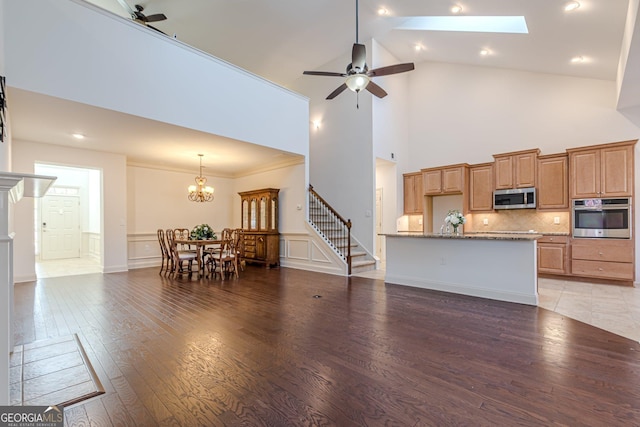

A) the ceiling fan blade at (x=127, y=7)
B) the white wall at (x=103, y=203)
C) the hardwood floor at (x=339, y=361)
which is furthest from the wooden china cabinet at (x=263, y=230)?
the ceiling fan blade at (x=127, y=7)

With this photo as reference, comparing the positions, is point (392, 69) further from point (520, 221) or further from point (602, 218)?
point (602, 218)

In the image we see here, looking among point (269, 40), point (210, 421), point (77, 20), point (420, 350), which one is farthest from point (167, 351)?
point (269, 40)

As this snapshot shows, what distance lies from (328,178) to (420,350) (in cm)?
632

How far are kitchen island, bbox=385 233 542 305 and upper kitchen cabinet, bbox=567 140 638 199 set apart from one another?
2.09m

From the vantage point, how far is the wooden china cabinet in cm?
755

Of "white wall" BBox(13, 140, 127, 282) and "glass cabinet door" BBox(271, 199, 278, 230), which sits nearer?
"white wall" BBox(13, 140, 127, 282)

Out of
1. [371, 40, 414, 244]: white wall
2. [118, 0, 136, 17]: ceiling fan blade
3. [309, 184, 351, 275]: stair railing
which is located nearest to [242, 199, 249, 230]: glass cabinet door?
[309, 184, 351, 275]: stair railing

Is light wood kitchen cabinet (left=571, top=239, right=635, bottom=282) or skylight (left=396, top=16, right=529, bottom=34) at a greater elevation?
skylight (left=396, top=16, right=529, bottom=34)

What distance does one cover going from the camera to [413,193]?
8.27m

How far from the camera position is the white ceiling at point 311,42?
4184 millimetres

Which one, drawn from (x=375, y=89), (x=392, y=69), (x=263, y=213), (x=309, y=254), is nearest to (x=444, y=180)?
(x=375, y=89)

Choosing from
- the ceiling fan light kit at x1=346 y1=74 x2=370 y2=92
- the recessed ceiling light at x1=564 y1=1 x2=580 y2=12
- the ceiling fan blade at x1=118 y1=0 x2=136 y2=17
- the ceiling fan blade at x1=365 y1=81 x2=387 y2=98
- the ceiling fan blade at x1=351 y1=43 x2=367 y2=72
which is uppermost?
the ceiling fan blade at x1=118 y1=0 x2=136 y2=17

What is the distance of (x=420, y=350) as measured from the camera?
8.51ft

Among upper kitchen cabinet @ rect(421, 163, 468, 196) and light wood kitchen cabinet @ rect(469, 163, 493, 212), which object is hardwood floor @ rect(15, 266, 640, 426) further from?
upper kitchen cabinet @ rect(421, 163, 468, 196)
